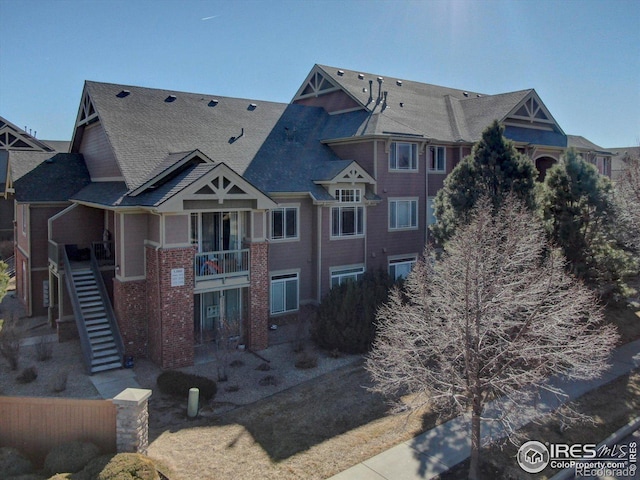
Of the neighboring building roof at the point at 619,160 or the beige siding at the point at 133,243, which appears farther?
the neighboring building roof at the point at 619,160

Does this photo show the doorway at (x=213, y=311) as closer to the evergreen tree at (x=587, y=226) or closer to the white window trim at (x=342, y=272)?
the white window trim at (x=342, y=272)

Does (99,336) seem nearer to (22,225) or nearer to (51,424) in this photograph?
(51,424)

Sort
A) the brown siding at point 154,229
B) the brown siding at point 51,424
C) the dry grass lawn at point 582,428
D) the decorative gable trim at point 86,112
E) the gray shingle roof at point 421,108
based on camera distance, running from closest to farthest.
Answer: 1. the brown siding at point 51,424
2. the dry grass lawn at point 582,428
3. the brown siding at point 154,229
4. the decorative gable trim at point 86,112
5. the gray shingle roof at point 421,108

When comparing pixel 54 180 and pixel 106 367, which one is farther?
pixel 54 180

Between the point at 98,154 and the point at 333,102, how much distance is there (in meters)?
12.8

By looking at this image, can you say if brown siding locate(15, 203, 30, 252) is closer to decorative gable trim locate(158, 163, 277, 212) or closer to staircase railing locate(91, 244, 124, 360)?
staircase railing locate(91, 244, 124, 360)

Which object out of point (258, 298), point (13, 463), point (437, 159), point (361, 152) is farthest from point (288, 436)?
point (437, 159)

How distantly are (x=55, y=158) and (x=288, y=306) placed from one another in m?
13.4

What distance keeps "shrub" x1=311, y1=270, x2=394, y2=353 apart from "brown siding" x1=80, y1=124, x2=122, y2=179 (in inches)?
375

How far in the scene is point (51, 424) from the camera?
36.1ft

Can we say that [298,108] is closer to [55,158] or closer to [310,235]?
[310,235]

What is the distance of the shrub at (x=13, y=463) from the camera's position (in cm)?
1011

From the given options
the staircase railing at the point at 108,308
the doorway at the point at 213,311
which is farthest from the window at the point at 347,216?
the staircase railing at the point at 108,308

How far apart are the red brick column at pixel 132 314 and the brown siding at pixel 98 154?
465 centimetres
